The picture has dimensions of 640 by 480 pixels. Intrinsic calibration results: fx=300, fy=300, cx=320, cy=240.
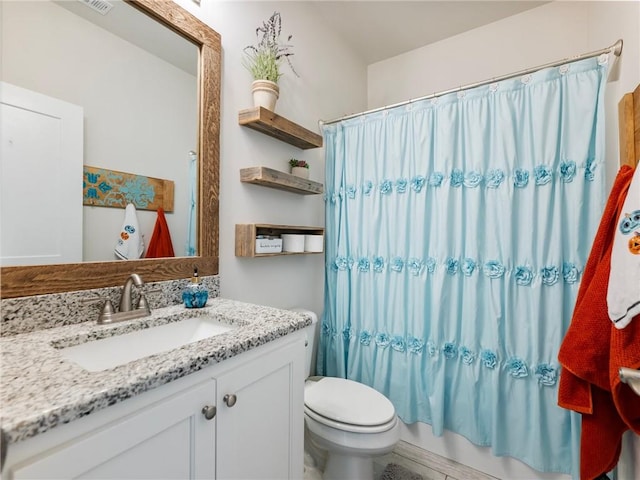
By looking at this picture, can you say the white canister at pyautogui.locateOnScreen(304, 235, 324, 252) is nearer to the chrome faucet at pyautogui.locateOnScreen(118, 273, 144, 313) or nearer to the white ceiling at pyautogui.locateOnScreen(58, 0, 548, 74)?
the chrome faucet at pyautogui.locateOnScreen(118, 273, 144, 313)

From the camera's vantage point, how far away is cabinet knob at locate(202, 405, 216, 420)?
0.72 meters

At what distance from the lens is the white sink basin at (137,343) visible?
83cm

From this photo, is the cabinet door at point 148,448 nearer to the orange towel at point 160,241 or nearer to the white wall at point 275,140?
the orange towel at point 160,241

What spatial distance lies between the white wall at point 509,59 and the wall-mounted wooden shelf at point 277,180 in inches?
49.1

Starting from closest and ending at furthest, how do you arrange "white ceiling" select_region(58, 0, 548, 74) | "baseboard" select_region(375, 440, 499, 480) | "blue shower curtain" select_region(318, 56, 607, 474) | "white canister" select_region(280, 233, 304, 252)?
"blue shower curtain" select_region(318, 56, 607, 474) < "baseboard" select_region(375, 440, 499, 480) < "white canister" select_region(280, 233, 304, 252) < "white ceiling" select_region(58, 0, 548, 74)

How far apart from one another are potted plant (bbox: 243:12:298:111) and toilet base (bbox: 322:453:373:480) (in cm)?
170

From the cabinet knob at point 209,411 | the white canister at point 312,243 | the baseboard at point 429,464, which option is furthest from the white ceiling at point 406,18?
the baseboard at point 429,464

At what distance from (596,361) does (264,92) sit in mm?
1680

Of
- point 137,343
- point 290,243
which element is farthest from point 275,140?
point 137,343

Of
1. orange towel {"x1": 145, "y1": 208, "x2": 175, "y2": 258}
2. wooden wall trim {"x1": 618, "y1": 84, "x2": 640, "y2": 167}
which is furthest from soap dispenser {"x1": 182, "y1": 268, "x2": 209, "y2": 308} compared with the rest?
wooden wall trim {"x1": 618, "y1": 84, "x2": 640, "y2": 167}

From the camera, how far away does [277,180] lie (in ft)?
4.98

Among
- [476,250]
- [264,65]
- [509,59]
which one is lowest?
[476,250]

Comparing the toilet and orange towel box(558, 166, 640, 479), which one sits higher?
orange towel box(558, 166, 640, 479)

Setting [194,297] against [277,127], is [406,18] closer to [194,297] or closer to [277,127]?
[277,127]
